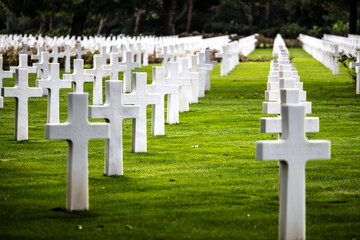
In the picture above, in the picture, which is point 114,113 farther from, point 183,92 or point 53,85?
point 183,92

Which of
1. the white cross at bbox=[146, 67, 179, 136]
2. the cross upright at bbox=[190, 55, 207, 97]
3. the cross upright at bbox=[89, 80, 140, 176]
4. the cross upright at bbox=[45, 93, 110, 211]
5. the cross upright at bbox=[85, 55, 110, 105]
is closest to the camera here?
the cross upright at bbox=[45, 93, 110, 211]

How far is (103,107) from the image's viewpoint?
862cm

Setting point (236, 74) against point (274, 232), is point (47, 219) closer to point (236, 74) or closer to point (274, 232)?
point (274, 232)

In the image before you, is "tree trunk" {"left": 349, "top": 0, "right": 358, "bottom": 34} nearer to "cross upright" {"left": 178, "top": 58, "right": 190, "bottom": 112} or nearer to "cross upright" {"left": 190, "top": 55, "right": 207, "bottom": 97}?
"cross upright" {"left": 190, "top": 55, "right": 207, "bottom": 97}

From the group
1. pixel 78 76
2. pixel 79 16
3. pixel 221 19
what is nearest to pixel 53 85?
pixel 78 76

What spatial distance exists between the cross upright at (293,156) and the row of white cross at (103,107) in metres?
1.84

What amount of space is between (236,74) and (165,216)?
23.1m

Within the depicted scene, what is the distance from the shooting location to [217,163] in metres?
10.2

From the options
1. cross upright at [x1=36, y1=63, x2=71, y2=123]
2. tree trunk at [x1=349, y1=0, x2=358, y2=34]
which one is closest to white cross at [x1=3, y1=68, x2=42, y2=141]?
cross upright at [x1=36, y1=63, x2=71, y2=123]

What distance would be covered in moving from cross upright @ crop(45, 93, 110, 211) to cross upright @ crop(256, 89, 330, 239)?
5.89ft

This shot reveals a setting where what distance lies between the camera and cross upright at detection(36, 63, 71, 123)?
40.8 ft

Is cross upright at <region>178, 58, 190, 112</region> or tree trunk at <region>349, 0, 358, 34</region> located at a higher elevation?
tree trunk at <region>349, 0, 358, 34</region>

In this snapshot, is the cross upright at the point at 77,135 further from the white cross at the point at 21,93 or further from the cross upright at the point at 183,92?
the cross upright at the point at 183,92

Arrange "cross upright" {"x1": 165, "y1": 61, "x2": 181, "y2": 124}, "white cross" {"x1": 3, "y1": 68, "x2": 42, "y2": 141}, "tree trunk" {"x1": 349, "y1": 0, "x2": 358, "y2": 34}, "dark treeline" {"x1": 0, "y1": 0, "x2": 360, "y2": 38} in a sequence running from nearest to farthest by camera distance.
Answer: "white cross" {"x1": 3, "y1": 68, "x2": 42, "y2": 141}
"cross upright" {"x1": 165, "y1": 61, "x2": 181, "y2": 124}
"tree trunk" {"x1": 349, "y1": 0, "x2": 358, "y2": 34}
"dark treeline" {"x1": 0, "y1": 0, "x2": 360, "y2": 38}
